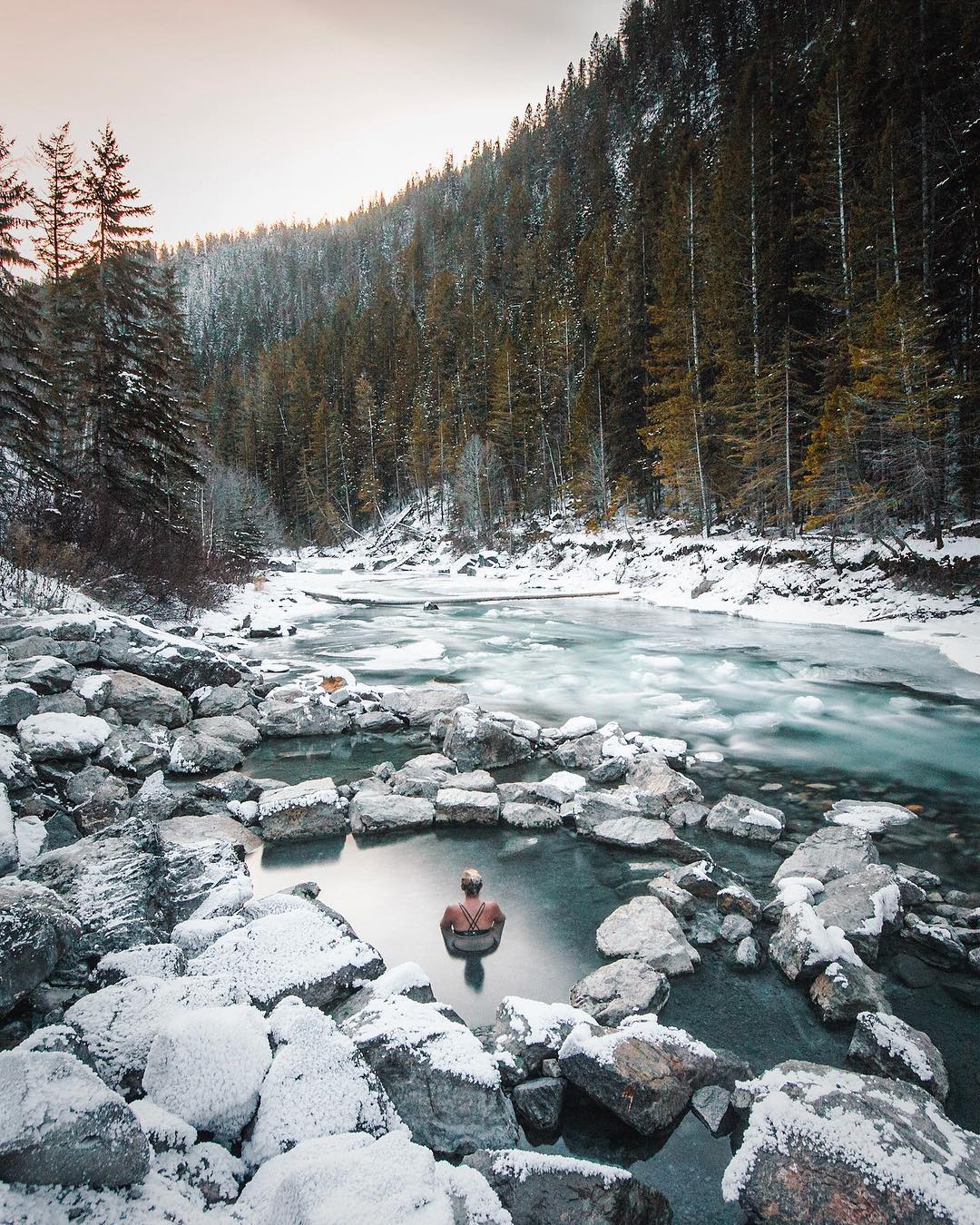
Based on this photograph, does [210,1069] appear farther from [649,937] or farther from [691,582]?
[691,582]

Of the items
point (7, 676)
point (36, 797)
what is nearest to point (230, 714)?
point (7, 676)

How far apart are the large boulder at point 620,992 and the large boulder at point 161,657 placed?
26.4ft

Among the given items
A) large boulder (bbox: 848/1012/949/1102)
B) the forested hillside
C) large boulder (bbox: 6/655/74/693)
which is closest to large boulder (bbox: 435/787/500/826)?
large boulder (bbox: 848/1012/949/1102)

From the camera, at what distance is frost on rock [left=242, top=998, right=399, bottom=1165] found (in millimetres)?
2303

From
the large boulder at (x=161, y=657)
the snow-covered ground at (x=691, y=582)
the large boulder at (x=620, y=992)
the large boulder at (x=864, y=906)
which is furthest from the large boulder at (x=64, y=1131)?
the snow-covered ground at (x=691, y=582)

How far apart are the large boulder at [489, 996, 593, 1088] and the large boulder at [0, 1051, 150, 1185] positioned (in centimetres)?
163

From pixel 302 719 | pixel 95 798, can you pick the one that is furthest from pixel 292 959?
pixel 302 719

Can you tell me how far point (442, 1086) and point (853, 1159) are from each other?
1.67 m

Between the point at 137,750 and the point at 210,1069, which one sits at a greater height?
the point at 210,1069

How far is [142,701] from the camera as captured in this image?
8312mm

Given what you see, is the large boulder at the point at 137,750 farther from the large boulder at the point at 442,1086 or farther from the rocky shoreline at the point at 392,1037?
the large boulder at the point at 442,1086

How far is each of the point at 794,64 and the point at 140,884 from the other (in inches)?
2107

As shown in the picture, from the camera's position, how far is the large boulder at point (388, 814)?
6.09 m

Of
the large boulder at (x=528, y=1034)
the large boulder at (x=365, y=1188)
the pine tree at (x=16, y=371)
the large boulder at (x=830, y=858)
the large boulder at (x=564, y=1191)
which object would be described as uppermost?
the pine tree at (x=16, y=371)
